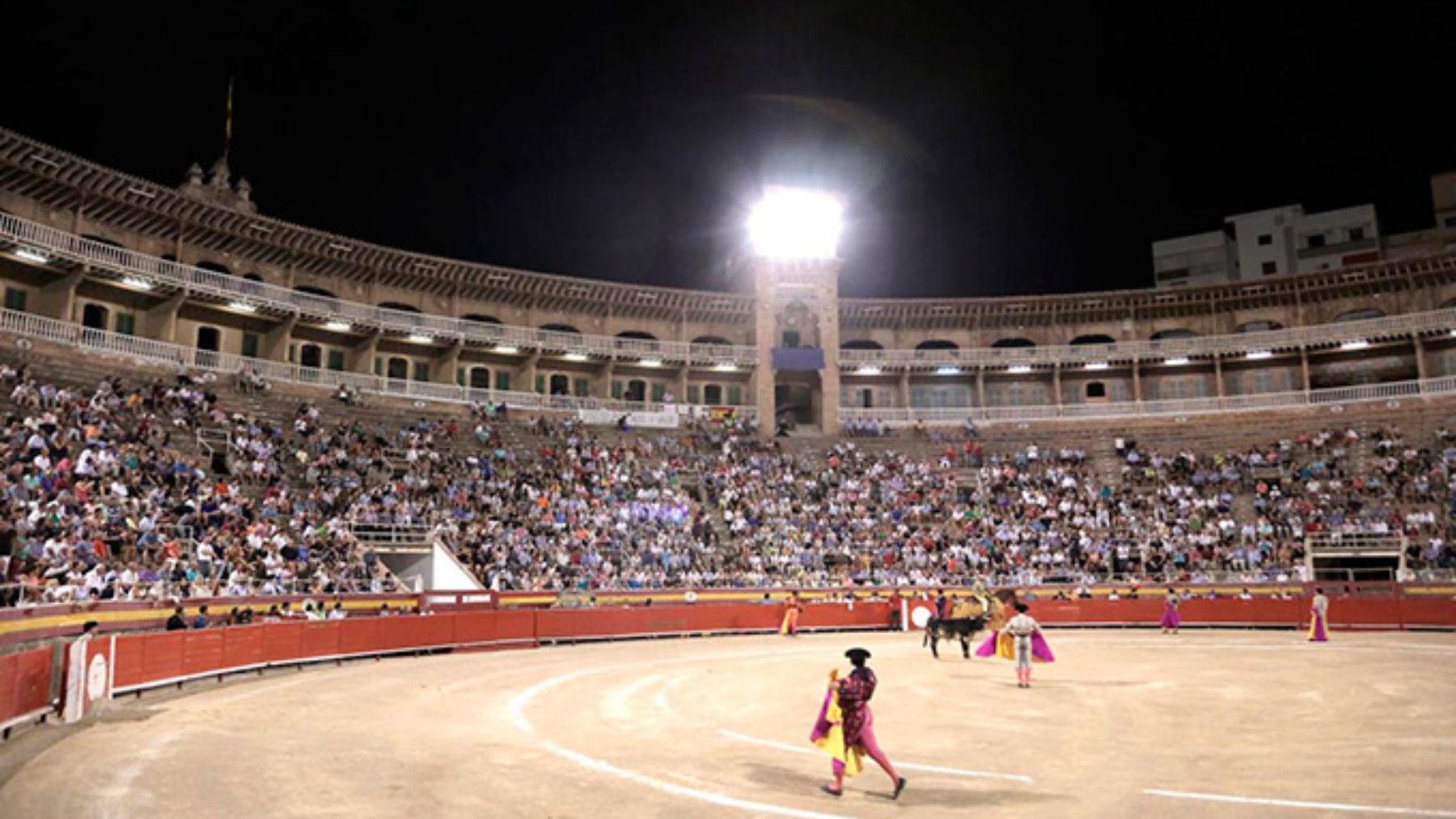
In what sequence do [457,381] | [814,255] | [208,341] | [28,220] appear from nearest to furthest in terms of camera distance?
[28,220] < [208,341] < [457,381] < [814,255]

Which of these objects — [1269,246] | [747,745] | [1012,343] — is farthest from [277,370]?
[1269,246]

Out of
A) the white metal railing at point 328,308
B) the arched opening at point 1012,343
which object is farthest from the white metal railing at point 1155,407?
the white metal railing at point 328,308

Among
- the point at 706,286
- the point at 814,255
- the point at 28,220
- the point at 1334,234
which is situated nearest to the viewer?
the point at 28,220

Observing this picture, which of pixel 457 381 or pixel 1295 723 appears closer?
pixel 1295 723

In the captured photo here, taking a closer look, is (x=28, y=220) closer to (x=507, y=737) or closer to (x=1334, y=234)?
(x=507, y=737)

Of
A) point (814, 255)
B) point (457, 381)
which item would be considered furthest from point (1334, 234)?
point (457, 381)

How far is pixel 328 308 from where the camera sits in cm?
4375

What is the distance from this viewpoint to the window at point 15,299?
114 feet

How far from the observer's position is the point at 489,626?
27.1 meters

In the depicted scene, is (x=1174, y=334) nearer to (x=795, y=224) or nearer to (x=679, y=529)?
(x=795, y=224)

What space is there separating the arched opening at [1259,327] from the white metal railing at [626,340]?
64.2 inches

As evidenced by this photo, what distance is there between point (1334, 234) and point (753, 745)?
75.3 metres

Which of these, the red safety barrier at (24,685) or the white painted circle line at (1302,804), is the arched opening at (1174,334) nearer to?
the white painted circle line at (1302,804)

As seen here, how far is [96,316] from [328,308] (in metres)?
8.71
